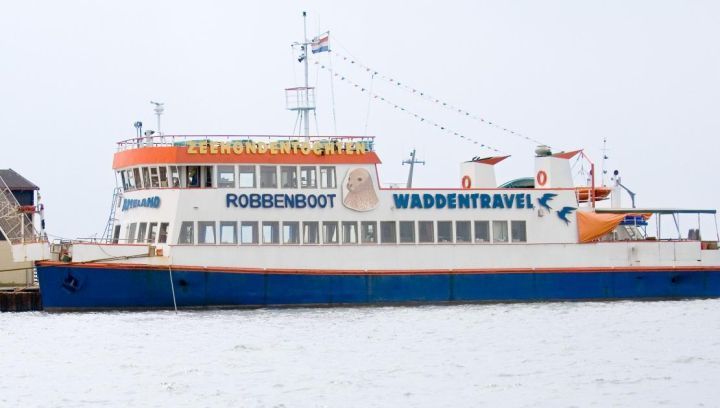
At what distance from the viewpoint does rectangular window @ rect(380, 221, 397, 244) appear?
47.6 meters

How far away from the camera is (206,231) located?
4606 centimetres

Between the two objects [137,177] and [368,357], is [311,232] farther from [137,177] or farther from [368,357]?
[368,357]

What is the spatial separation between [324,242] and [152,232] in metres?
5.54

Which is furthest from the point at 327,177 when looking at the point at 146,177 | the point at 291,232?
the point at 146,177

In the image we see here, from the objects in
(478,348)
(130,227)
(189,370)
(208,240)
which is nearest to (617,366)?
(478,348)

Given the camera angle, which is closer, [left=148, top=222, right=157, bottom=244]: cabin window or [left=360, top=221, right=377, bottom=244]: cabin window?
[left=148, top=222, right=157, bottom=244]: cabin window

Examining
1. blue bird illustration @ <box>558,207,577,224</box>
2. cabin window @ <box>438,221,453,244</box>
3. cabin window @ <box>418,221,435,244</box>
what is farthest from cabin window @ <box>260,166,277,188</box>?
blue bird illustration @ <box>558,207,577,224</box>

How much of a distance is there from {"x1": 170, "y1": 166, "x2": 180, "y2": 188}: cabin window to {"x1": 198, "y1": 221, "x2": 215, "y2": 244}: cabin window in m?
1.62

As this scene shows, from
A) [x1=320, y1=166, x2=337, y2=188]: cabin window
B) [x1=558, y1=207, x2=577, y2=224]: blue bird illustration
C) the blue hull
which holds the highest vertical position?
[x1=320, y1=166, x2=337, y2=188]: cabin window

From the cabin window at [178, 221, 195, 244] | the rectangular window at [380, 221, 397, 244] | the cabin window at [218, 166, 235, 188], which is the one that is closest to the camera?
the cabin window at [178, 221, 195, 244]

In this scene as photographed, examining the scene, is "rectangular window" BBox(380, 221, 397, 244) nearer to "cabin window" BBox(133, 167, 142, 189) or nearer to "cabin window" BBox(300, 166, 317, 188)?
"cabin window" BBox(300, 166, 317, 188)

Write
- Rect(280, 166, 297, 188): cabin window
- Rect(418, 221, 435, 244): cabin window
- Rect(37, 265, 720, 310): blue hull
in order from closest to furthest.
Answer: Rect(37, 265, 720, 310): blue hull → Rect(280, 166, 297, 188): cabin window → Rect(418, 221, 435, 244): cabin window

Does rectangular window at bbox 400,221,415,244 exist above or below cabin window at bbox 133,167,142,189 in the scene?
below

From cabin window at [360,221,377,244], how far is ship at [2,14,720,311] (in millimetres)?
54
